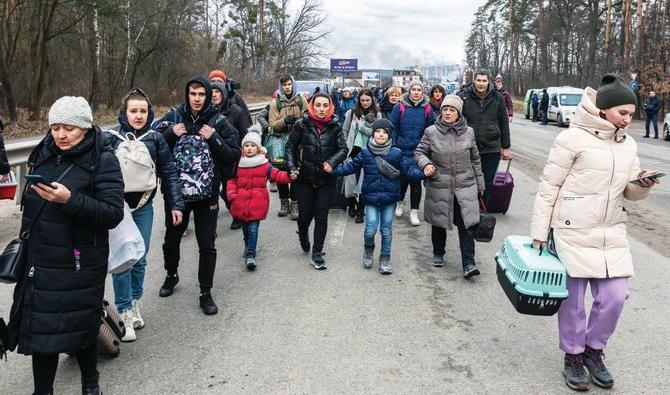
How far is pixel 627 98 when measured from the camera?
3.59 metres

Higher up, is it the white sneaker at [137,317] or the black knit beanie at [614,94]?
the black knit beanie at [614,94]

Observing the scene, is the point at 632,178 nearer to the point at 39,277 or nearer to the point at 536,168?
the point at 39,277

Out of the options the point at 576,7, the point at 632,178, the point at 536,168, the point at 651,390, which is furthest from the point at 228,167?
the point at 576,7

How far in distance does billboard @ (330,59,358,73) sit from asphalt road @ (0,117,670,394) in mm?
69113

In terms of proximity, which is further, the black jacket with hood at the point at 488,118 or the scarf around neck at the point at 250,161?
the black jacket with hood at the point at 488,118

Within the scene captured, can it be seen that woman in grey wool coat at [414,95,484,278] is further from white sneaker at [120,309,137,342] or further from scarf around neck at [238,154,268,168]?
white sneaker at [120,309,137,342]

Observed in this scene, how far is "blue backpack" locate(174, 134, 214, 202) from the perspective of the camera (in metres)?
4.79

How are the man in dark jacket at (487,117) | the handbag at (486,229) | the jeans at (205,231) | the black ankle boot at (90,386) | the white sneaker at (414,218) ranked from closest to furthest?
the black ankle boot at (90,386) → the jeans at (205,231) → the handbag at (486,229) → the man in dark jacket at (487,117) → the white sneaker at (414,218)

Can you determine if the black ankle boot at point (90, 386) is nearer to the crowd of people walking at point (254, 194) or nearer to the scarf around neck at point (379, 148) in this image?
the crowd of people walking at point (254, 194)

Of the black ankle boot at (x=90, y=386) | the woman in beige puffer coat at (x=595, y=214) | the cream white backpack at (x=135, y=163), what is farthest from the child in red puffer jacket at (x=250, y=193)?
the woman in beige puffer coat at (x=595, y=214)

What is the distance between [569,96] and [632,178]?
29.0 m

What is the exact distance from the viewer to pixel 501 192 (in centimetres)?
862

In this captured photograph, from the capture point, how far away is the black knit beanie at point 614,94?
3.59 m

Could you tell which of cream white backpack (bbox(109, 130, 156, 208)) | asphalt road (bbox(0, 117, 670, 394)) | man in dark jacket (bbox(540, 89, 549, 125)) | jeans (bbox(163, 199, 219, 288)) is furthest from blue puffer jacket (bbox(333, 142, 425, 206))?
man in dark jacket (bbox(540, 89, 549, 125))
